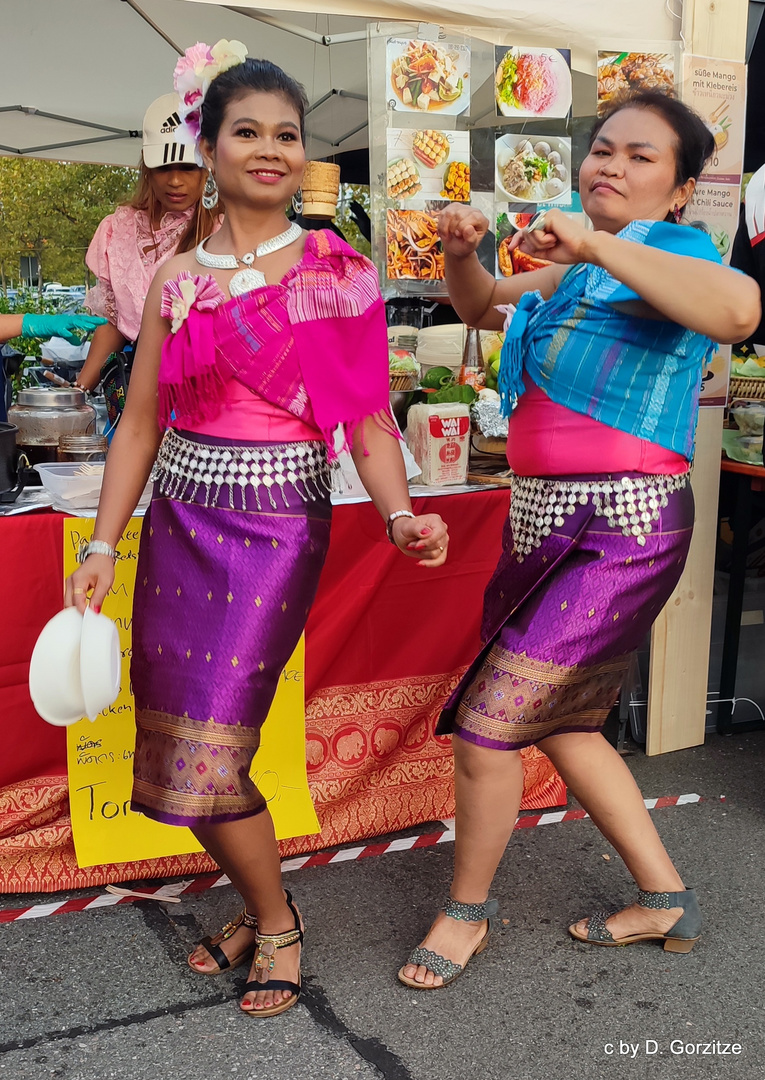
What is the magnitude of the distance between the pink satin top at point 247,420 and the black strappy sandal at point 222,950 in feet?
3.57

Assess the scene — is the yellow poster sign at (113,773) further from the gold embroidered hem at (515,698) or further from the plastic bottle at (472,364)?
the plastic bottle at (472,364)

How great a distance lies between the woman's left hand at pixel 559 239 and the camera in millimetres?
1748

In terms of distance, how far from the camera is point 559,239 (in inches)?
69.2

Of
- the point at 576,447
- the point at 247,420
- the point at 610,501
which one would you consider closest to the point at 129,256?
the point at 247,420

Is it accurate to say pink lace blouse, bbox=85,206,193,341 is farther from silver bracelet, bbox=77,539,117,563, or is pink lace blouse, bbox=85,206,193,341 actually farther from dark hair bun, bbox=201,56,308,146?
silver bracelet, bbox=77,539,117,563

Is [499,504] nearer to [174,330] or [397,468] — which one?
[397,468]

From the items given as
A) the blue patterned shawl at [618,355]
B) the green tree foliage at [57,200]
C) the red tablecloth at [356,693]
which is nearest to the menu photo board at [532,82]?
the red tablecloth at [356,693]

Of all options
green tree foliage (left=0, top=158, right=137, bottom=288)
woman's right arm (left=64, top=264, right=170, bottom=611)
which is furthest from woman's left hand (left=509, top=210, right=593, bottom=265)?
green tree foliage (left=0, top=158, right=137, bottom=288)

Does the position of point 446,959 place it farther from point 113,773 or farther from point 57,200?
point 57,200

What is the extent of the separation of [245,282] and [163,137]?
5.03ft

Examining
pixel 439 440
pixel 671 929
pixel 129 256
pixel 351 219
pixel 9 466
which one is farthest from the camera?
pixel 351 219

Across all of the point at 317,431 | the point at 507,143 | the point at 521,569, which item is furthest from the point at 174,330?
the point at 507,143

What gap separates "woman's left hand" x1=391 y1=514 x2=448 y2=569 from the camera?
1.91 m

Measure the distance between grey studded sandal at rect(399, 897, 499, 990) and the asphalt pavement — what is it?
0.09ft
